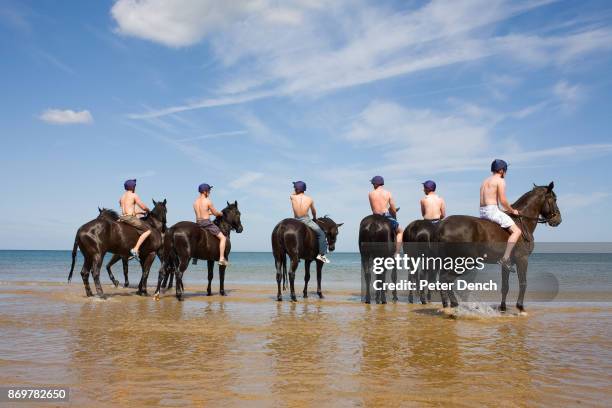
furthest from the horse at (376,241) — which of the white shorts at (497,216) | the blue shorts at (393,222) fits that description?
the white shorts at (497,216)

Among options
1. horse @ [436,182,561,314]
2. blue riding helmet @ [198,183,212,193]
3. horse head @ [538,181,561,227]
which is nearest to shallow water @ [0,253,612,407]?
horse @ [436,182,561,314]

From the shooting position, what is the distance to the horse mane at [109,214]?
14086 mm

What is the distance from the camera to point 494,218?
10.9m

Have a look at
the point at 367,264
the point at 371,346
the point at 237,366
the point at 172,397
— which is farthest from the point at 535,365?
the point at 367,264

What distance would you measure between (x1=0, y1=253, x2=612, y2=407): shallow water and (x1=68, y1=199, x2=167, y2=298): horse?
109 inches

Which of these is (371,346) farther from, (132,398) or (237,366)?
(132,398)

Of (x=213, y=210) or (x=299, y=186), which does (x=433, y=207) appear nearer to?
(x=299, y=186)

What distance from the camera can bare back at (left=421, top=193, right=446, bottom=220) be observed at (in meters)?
13.4

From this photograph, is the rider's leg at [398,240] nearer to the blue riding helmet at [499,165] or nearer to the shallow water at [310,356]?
the shallow water at [310,356]

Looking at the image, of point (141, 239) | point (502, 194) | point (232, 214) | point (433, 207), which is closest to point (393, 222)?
A: point (433, 207)

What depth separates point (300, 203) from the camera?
45.2ft

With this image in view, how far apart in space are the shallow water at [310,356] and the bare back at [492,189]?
2383 mm

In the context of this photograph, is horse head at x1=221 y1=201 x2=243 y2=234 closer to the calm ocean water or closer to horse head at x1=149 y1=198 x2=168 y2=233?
horse head at x1=149 y1=198 x2=168 y2=233

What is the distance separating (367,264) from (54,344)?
828 cm
